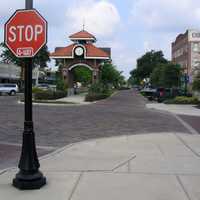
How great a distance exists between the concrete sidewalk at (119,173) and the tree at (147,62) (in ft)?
405

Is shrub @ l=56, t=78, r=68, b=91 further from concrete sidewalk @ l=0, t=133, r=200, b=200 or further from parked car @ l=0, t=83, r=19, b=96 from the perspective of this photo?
concrete sidewalk @ l=0, t=133, r=200, b=200

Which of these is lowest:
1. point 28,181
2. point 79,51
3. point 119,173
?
point 119,173

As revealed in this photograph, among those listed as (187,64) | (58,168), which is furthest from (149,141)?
(187,64)

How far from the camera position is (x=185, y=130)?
18.1 meters

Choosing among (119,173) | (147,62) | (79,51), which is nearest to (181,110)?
(119,173)

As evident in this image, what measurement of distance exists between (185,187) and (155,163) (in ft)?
7.43

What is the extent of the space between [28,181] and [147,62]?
131924 mm

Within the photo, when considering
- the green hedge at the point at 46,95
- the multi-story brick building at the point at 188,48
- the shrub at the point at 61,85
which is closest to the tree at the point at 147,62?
the multi-story brick building at the point at 188,48

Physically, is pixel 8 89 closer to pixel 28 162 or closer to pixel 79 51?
pixel 79 51

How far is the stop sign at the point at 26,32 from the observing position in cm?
760

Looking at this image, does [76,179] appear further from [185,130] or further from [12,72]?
[12,72]

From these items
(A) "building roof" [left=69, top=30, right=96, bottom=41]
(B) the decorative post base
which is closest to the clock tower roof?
(A) "building roof" [left=69, top=30, right=96, bottom=41]

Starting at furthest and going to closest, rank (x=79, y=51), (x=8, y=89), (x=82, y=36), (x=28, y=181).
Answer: (x=8, y=89) < (x=82, y=36) < (x=79, y=51) < (x=28, y=181)

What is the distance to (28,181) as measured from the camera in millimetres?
7539
